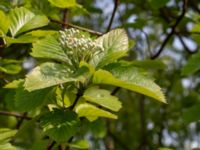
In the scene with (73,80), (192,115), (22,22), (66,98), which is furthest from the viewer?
(192,115)

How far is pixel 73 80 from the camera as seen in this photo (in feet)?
3.48

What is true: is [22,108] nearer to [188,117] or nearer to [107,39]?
[107,39]

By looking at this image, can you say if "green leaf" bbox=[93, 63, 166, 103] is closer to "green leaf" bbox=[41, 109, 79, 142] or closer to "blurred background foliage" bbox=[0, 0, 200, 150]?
"green leaf" bbox=[41, 109, 79, 142]

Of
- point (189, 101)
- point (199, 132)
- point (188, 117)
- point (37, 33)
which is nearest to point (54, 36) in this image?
point (37, 33)

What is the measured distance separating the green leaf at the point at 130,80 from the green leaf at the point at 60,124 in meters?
0.15

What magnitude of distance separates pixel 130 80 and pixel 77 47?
0.15 meters

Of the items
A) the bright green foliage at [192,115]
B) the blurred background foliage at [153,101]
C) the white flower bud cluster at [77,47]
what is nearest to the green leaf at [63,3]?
the white flower bud cluster at [77,47]

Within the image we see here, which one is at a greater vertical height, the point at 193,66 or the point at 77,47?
the point at 77,47

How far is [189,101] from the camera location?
10.4 feet

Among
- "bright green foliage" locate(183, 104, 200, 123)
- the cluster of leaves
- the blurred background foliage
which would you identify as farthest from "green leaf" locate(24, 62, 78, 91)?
the blurred background foliage

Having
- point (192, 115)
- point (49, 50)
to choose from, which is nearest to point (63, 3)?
point (49, 50)

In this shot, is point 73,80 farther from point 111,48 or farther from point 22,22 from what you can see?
point 22,22

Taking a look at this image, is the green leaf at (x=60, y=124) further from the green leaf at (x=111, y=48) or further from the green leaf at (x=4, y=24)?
the green leaf at (x=4, y=24)

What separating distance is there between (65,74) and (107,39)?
0.70 ft
